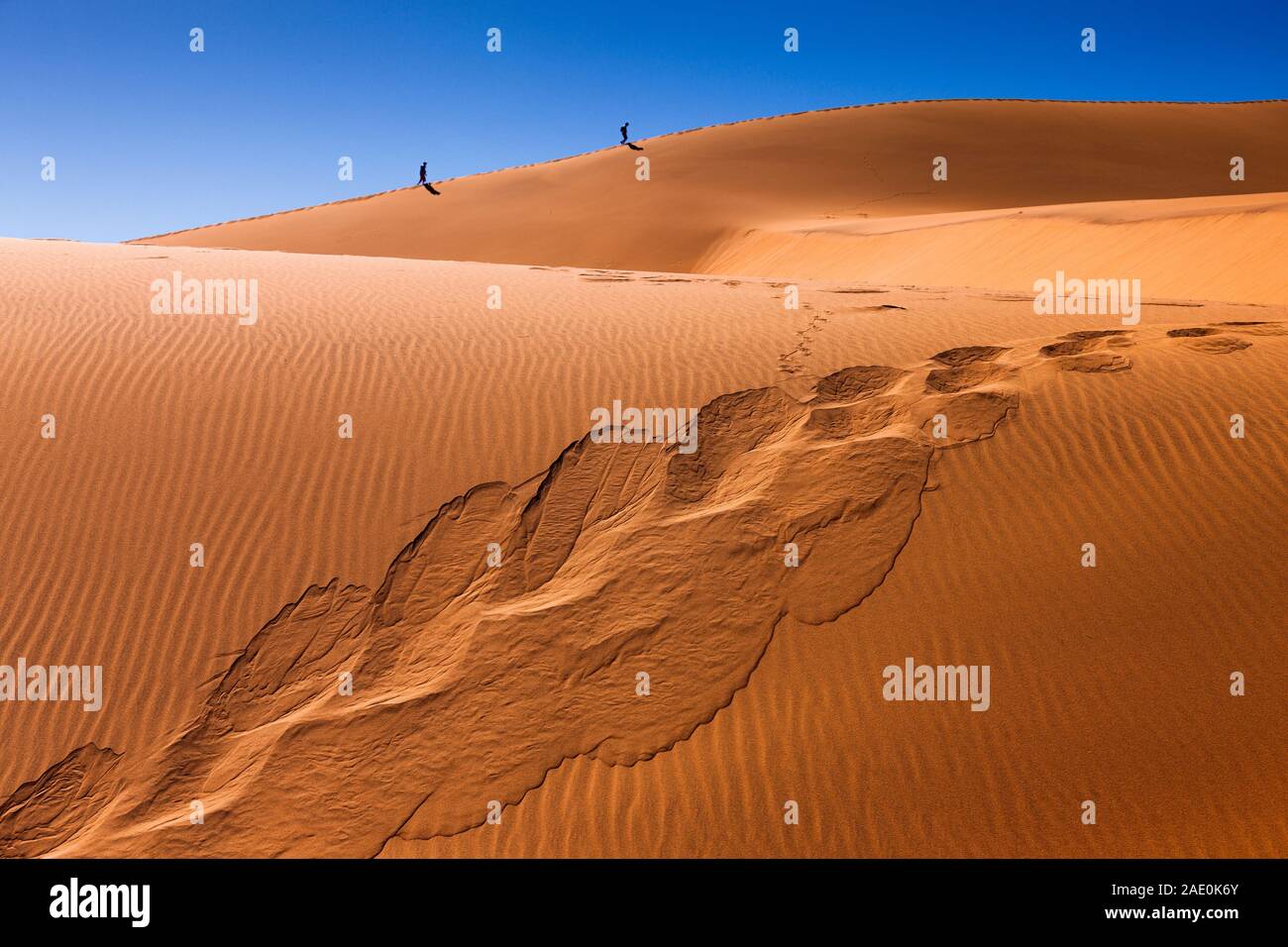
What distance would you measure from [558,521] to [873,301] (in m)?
5.79

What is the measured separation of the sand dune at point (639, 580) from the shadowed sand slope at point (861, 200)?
11.2m

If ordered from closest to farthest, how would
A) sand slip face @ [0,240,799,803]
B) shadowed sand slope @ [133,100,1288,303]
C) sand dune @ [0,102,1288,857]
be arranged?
sand dune @ [0,102,1288,857] < sand slip face @ [0,240,799,803] < shadowed sand slope @ [133,100,1288,303]

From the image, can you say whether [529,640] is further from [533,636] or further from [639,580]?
[639,580]

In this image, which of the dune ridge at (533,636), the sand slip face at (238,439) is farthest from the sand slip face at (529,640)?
the sand slip face at (238,439)

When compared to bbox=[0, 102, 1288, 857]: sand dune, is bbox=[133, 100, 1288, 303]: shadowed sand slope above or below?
above

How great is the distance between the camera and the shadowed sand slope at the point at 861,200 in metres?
19.9

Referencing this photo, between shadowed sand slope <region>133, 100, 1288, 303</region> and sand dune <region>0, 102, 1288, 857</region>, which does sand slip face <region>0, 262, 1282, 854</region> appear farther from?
shadowed sand slope <region>133, 100, 1288, 303</region>

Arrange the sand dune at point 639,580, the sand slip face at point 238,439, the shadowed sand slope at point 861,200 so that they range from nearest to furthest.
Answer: the sand dune at point 639,580 → the sand slip face at point 238,439 → the shadowed sand slope at point 861,200

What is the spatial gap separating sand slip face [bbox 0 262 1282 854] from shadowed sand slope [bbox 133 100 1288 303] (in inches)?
493

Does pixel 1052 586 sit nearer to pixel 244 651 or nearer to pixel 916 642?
pixel 916 642

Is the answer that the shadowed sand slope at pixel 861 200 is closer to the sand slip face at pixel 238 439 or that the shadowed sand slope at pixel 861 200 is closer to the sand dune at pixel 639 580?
the sand dune at pixel 639 580

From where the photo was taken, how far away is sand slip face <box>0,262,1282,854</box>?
4.83 m

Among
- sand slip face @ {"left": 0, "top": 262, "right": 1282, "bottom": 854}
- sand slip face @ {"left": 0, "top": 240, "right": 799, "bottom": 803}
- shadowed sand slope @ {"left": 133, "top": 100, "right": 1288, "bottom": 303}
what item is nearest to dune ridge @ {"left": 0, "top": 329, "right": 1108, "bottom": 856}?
sand slip face @ {"left": 0, "top": 262, "right": 1282, "bottom": 854}

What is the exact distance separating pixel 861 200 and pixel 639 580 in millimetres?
30974
